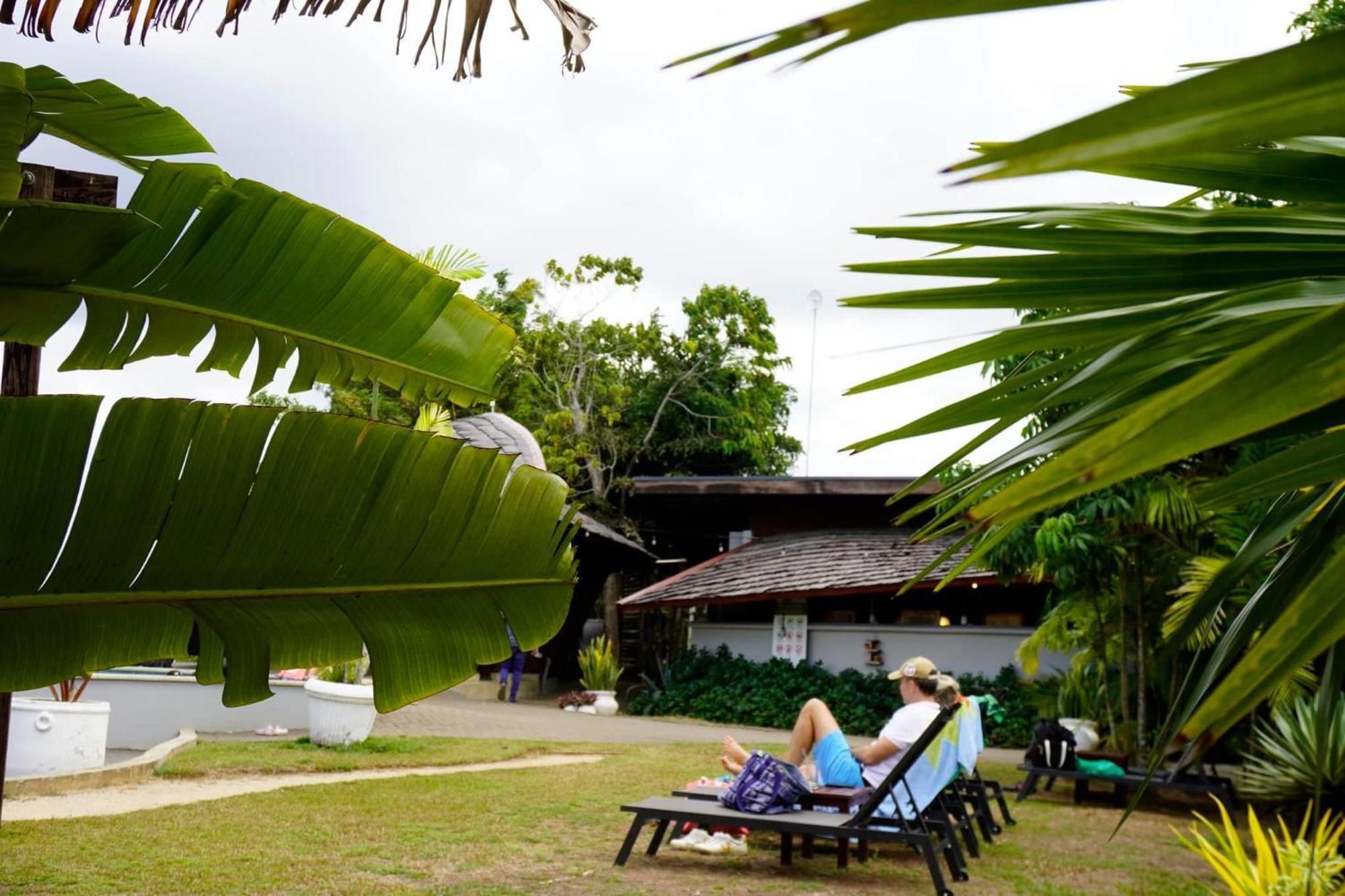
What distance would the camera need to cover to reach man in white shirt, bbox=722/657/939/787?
8.17m

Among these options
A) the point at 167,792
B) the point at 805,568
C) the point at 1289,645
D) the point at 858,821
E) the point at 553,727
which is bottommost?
the point at 553,727

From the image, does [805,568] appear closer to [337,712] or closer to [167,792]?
[337,712]

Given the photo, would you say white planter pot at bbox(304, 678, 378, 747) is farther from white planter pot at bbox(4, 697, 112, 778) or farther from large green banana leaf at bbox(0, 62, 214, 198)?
large green banana leaf at bbox(0, 62, 214, 198)

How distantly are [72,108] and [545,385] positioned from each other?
2953 cm

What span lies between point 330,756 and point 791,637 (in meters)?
10.9

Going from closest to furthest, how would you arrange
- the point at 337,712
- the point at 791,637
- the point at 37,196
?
the point at 37,196 → the point at 337,712 → the point at 791,637

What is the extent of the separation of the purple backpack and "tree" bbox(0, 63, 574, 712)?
5.45m

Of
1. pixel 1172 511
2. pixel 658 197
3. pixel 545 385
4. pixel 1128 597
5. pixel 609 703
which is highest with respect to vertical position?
pixel 658 197

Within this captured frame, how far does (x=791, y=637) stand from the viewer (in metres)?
22.4

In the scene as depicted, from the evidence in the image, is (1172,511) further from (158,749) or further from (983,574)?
(158,749)

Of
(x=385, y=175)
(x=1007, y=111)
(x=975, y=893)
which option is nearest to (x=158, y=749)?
(x=975, y=893)

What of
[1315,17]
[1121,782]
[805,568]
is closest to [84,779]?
[1121,782]

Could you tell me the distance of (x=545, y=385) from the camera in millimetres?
31688

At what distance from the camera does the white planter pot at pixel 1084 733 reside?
46.2ft
